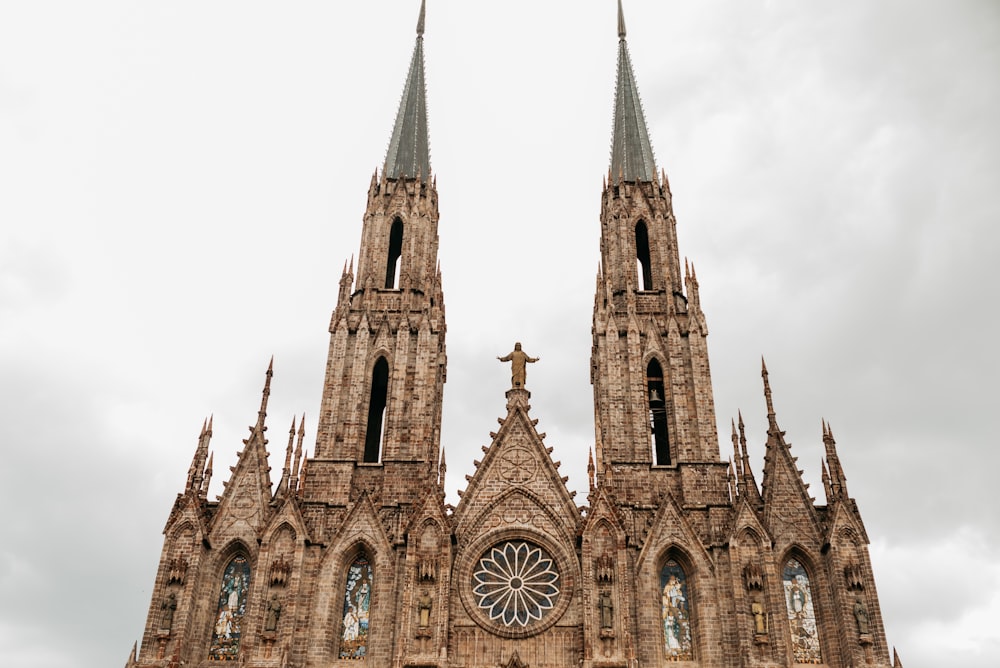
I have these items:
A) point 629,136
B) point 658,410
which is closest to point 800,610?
point 658,410

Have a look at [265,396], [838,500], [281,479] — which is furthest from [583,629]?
[265,396]

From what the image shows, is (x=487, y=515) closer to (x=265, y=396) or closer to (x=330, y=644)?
(x=330, y=644)

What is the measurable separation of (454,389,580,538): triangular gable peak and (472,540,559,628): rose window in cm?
103

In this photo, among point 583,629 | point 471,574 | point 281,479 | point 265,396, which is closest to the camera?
point 583,629

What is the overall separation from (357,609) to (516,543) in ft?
18.9

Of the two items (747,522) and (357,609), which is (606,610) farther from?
(357,609)

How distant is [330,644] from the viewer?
2738 centimetres

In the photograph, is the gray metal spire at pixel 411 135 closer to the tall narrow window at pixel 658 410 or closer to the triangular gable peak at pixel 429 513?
the tall narrow window at pixel 658 410

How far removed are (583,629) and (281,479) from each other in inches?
467

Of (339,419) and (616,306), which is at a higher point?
(616,306)

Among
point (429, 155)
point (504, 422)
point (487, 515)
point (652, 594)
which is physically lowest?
point (652, 594)

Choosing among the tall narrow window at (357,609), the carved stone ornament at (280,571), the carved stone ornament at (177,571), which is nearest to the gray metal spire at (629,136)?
the tall narrow window at (357,609)

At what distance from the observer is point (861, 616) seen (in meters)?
26.9

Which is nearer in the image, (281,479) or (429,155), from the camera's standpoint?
(281,479)
